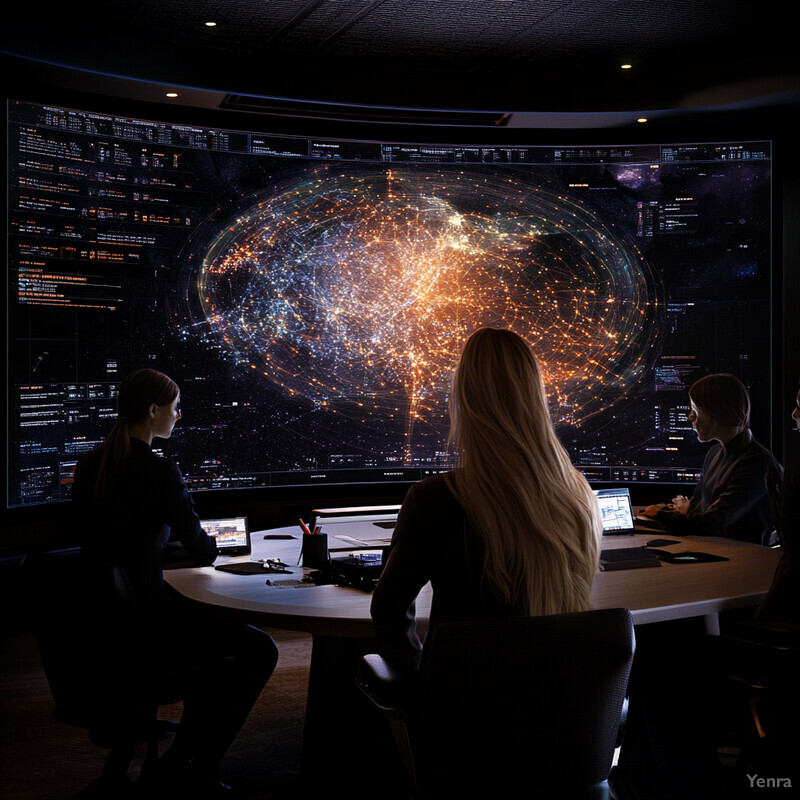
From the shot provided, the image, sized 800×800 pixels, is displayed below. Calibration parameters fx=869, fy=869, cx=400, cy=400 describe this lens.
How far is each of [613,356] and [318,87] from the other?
7.24 ft

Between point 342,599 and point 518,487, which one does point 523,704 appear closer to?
point 518,487

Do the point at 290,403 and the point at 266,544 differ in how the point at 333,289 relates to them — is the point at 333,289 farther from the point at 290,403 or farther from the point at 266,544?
the point at 266,544

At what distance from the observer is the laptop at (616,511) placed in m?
3.54

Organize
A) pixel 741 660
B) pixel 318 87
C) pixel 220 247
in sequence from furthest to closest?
pixel 318 87 < pixel 220 247 < pixel 741 660

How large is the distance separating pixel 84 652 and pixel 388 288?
2.78 meters

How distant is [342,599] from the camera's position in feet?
7.91

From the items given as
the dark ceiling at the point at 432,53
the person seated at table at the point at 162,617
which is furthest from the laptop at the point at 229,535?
the dark ceiling at the point at 432,53

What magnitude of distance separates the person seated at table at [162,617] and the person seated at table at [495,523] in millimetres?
930

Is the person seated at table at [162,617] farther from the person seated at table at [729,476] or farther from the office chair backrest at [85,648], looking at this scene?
the person seated at table at [729,476]

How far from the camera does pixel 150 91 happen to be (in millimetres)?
4500

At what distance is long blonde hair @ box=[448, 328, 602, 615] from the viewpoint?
1.75 meters

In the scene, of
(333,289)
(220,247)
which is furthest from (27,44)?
(333,289)

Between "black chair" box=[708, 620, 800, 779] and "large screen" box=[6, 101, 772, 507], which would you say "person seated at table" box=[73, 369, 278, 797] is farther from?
"large screen" box=[6, 101, 772, 507]

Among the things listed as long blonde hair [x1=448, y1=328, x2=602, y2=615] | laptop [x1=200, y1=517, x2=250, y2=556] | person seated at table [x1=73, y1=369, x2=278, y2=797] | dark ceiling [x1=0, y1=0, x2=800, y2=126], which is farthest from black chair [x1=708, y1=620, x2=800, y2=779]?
dark ceiling [x1=0, y1=0, x2=800, y2=126]
